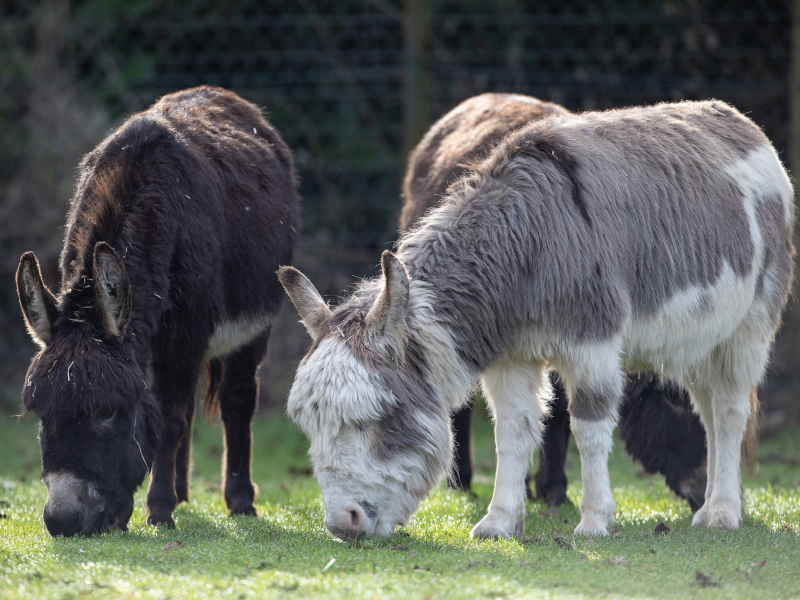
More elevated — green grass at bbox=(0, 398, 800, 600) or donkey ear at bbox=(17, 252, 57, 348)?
donkey ear at bbox=(17, 252, 57, 348)

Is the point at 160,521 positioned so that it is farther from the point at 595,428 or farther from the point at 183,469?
the point at 595,428

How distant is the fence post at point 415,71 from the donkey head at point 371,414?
5007mm

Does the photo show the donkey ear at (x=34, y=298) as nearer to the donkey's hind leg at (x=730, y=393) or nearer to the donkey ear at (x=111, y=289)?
the donkey ear at (x=111, y=289)

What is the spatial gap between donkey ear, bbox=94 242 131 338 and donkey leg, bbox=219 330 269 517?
1.49 meters

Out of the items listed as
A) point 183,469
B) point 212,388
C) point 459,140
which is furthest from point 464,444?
point 459,140

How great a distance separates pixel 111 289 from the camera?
4258mm

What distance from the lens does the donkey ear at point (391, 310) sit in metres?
3.95

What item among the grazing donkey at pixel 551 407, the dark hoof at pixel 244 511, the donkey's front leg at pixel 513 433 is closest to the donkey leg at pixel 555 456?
the grazing donkey at pixel 551 407

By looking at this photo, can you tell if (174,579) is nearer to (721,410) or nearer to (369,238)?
(721,410)

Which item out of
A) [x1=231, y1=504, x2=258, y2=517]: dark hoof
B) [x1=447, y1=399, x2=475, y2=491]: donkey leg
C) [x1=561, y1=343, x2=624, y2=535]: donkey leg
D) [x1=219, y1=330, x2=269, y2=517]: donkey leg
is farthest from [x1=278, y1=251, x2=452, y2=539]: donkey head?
[x1=447, y1=399, x2=475, y2=491]: donkey leg

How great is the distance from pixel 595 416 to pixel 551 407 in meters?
1.61

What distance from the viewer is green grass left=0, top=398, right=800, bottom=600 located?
3342 mm

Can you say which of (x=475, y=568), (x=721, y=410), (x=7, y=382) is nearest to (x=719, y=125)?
(x=721, y=410)

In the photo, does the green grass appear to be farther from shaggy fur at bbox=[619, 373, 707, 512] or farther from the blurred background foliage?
the blurred background foliage
